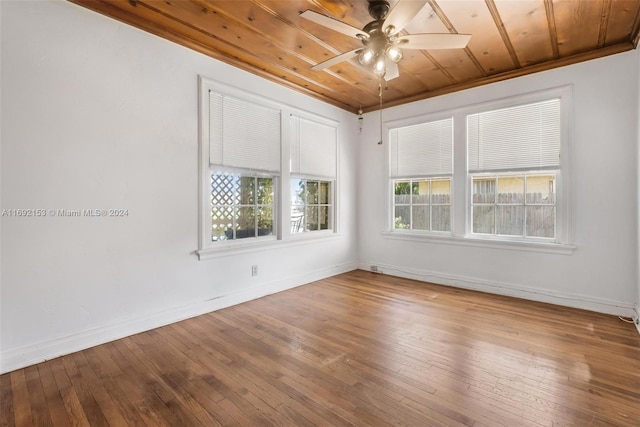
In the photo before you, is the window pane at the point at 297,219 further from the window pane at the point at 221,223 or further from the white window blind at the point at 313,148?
the window pane at the point at 221,223

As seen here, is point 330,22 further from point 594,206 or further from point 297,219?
point 594,206

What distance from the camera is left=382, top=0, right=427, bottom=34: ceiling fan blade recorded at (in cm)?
191

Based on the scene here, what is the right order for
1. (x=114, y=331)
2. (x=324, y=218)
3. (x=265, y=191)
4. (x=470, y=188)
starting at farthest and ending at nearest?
(x=324, y=218)
(x=470, y=188)
(x=265, y=191)
(x=114, y=331)

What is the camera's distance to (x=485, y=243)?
3.99m

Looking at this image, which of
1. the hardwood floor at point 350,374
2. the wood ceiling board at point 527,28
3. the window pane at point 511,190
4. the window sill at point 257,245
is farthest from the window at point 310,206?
the wood ceiling board at point 527,28

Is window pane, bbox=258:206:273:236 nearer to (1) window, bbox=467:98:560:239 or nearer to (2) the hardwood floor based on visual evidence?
(2) the hardwood floor

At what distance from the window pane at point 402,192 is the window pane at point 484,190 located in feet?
3.23

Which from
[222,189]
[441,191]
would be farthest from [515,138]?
[222,189]

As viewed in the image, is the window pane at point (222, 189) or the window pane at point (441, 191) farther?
the window pane at point (441, 191)

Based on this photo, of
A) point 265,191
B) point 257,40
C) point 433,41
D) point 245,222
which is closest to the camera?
point 433,41

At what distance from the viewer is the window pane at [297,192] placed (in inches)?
171

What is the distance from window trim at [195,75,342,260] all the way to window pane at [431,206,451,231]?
1.47 metres

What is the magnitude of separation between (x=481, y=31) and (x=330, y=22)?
1603 millimetres

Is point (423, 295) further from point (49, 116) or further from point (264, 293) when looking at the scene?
point (49, 116)
